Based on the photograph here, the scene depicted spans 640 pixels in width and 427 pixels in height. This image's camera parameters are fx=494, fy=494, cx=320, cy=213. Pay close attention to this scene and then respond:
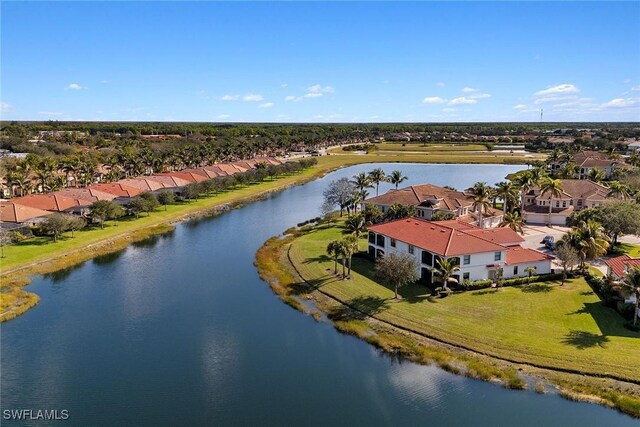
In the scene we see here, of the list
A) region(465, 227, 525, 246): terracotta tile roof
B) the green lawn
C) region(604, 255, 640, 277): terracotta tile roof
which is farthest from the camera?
region(465, 227, 525, 246): terracotta tile roof

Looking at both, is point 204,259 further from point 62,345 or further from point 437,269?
point 437,269

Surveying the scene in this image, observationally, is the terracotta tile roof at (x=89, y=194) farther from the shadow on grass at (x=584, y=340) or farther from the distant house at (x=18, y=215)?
the shadow on grass at (x=584, y=340)

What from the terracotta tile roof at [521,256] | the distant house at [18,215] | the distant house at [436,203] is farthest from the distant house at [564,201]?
the distant house at [18,215]

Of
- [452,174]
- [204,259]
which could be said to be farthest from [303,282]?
[452,174]

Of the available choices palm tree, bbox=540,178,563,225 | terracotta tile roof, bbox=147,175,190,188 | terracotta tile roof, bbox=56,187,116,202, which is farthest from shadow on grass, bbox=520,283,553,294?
terracotta tile roof, bbox=147,175,190,188

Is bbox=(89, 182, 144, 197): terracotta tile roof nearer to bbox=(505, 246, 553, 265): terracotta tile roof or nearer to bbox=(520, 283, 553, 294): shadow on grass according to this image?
bbox=(505, 246, 553, 265): terracotta tile roof

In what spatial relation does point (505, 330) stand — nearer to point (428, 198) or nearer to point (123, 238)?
point (428, 198)
